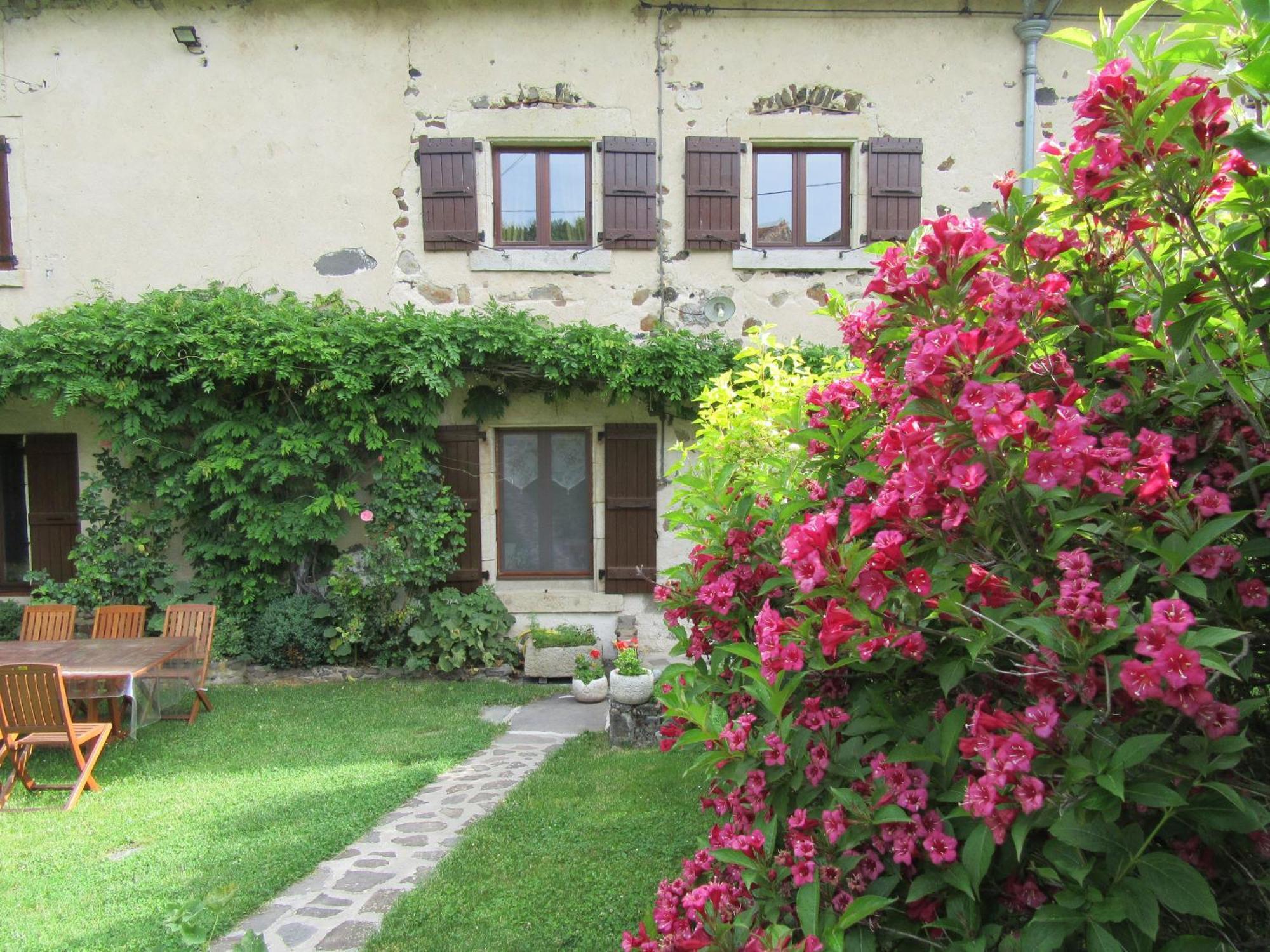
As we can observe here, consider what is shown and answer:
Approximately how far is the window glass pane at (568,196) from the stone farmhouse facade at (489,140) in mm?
150

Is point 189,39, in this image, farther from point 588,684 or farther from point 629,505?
point 588,684

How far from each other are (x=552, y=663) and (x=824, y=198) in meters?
5.26

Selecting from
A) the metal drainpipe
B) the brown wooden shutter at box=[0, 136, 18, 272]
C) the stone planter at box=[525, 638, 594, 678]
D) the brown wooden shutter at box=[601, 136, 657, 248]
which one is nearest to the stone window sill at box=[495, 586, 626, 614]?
the stone planter at box=[525, 638, 594, 678]

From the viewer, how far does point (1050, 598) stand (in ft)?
4.06

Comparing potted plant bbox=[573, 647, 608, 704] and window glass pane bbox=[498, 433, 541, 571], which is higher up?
window glass pane bbox=[498, 433, 541, 571]

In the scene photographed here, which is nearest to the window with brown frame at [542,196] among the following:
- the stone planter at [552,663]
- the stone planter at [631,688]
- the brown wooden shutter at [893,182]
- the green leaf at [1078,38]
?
the brown wooden shutter at [893,182]

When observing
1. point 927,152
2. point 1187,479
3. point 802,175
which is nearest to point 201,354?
point 802,175

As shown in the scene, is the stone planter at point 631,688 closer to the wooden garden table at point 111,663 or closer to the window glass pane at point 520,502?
the window glass pane at point 520,502

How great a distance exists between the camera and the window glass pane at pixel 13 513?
820cm

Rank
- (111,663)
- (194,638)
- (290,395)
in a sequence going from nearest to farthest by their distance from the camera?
(111,663) → (194,638) → (290,395)

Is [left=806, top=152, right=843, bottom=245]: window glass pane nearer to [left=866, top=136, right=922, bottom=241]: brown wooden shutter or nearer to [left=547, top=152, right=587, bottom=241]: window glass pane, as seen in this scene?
[left=866, top=136, right=922, bottom=241]: brown wooden shutter

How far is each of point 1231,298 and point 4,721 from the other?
6.25m

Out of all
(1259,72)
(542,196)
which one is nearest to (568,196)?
(542,196)

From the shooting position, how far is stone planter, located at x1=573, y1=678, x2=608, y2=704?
6840mm
